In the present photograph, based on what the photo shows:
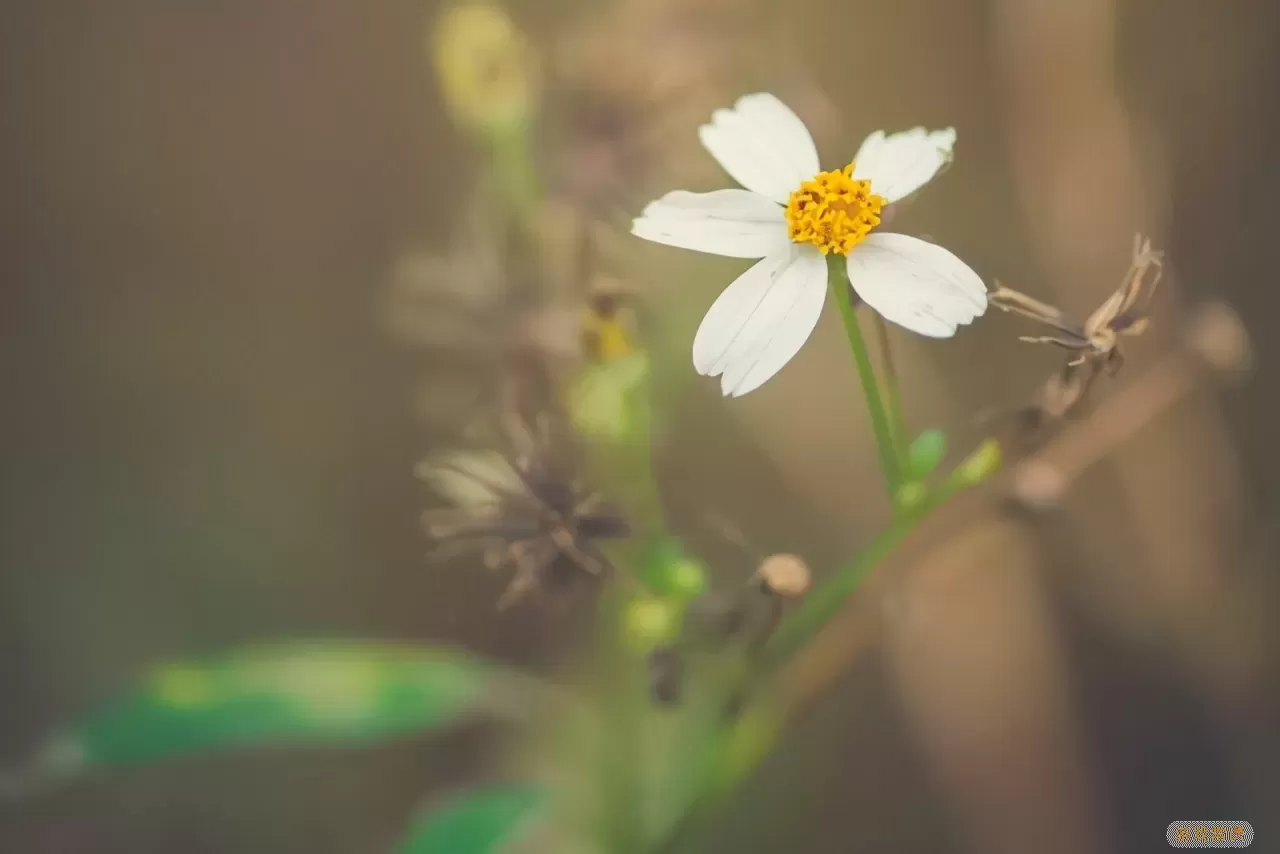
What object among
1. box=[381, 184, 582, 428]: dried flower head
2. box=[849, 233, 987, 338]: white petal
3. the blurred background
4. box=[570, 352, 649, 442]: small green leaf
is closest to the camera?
box=[849, 233, 987, 338]: white petal

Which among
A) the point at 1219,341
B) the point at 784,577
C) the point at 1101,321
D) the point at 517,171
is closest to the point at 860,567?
the point at 784,577

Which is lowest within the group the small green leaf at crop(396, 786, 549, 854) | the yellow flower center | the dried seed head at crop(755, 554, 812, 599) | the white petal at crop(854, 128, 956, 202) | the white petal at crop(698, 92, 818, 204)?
the small green leaf at crop(396, 786, 549, 854)

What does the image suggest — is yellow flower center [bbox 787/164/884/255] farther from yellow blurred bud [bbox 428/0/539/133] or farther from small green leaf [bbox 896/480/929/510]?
yellow blurred bud [bbox 428/0/539/133]

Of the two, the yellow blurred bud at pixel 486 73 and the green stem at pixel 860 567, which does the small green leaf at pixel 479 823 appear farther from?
the yellow blurred bud at pixel 486 73

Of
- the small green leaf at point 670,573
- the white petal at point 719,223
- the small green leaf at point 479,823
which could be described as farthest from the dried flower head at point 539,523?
the small green leaf at point 479,823

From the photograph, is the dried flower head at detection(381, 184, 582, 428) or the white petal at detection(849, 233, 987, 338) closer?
the white petal at detection(849, 233, 987, 338)

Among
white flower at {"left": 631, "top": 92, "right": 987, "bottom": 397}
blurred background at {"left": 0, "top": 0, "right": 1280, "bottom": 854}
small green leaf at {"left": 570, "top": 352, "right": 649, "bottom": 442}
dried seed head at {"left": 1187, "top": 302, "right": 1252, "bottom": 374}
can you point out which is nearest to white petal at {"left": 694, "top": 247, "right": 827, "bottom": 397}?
white flower at {"left": 631, "top": 92, "right": 987, "bottom": 397}

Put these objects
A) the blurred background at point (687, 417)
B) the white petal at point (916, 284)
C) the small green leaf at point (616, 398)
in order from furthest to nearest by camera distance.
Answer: the blurred background at point (687, 417) → the small green leaf at point (616, 398) → the white petal at point (916, 284)

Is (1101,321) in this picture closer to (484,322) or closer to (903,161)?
(903,161)
